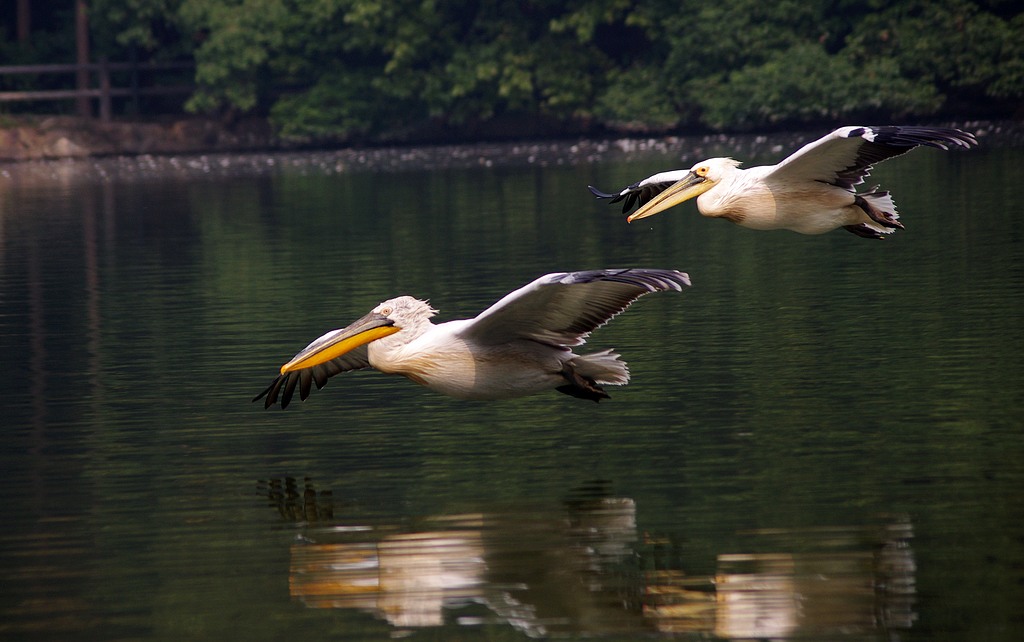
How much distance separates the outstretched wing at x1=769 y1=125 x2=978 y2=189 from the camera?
970cm

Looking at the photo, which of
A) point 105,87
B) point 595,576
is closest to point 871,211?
point 595,576

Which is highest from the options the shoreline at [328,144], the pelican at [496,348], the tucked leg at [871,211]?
the shoreline at [328,144]

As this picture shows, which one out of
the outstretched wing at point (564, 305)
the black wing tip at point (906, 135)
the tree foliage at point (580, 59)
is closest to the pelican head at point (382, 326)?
the outstretched wing at point (564, 305)

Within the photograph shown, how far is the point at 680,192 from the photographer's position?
10969mm

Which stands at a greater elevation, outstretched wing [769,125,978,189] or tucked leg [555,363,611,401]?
outstretched wing [769,125,978,189]

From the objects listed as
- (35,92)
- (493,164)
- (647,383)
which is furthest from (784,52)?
(647,383)

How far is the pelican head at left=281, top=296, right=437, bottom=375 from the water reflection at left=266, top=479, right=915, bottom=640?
1224mm

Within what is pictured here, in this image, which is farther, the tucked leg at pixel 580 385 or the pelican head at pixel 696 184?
the pelican head at pixel 696 184

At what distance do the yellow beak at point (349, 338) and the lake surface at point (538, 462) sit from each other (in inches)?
23.7

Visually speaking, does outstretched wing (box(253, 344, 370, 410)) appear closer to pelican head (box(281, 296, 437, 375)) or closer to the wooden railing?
pelican head (box(281, 296, 437, 375))

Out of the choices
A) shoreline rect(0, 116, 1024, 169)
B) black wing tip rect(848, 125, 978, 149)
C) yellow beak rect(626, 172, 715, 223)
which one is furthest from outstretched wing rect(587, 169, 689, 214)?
shoreline rect(0, 116, 1024, 169)

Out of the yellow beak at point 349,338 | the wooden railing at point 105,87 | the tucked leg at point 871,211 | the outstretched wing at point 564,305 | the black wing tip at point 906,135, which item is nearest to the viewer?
the outstretched wing at point 564,305

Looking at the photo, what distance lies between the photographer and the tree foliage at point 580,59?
3606 centimetres

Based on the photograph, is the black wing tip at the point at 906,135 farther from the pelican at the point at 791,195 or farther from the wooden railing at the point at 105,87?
the wooden railing at the point at 105,87
